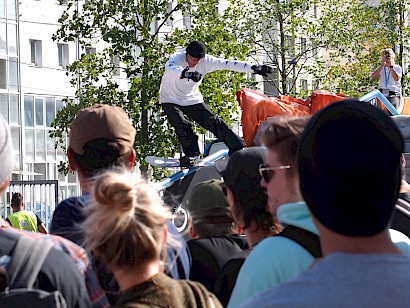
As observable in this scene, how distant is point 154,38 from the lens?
3136 cm

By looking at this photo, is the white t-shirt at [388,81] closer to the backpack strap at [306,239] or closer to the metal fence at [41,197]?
the metal fence at [41,197]

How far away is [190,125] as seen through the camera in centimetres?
1388

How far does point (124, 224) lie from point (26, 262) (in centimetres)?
40

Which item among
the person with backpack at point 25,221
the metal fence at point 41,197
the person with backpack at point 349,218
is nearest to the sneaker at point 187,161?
the person with backpack at point 25,221

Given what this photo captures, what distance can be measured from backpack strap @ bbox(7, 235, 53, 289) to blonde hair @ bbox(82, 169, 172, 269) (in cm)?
29

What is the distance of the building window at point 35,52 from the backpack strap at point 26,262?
154ft

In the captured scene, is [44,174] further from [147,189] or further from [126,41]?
[147,189]

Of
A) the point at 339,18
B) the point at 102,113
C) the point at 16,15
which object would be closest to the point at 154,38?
the point at 339,18

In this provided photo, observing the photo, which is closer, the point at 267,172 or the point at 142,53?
the point at 267,172

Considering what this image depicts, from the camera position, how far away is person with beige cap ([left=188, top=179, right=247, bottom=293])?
14.2 feet

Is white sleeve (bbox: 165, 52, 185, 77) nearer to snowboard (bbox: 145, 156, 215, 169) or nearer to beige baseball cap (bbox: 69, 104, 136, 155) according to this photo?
snowboard (bbox: 145, 156, 215, 169)

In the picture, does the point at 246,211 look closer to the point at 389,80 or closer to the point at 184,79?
the point at 184,79

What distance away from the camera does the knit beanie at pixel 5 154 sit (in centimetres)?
294

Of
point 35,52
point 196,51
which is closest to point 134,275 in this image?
point 196,51
